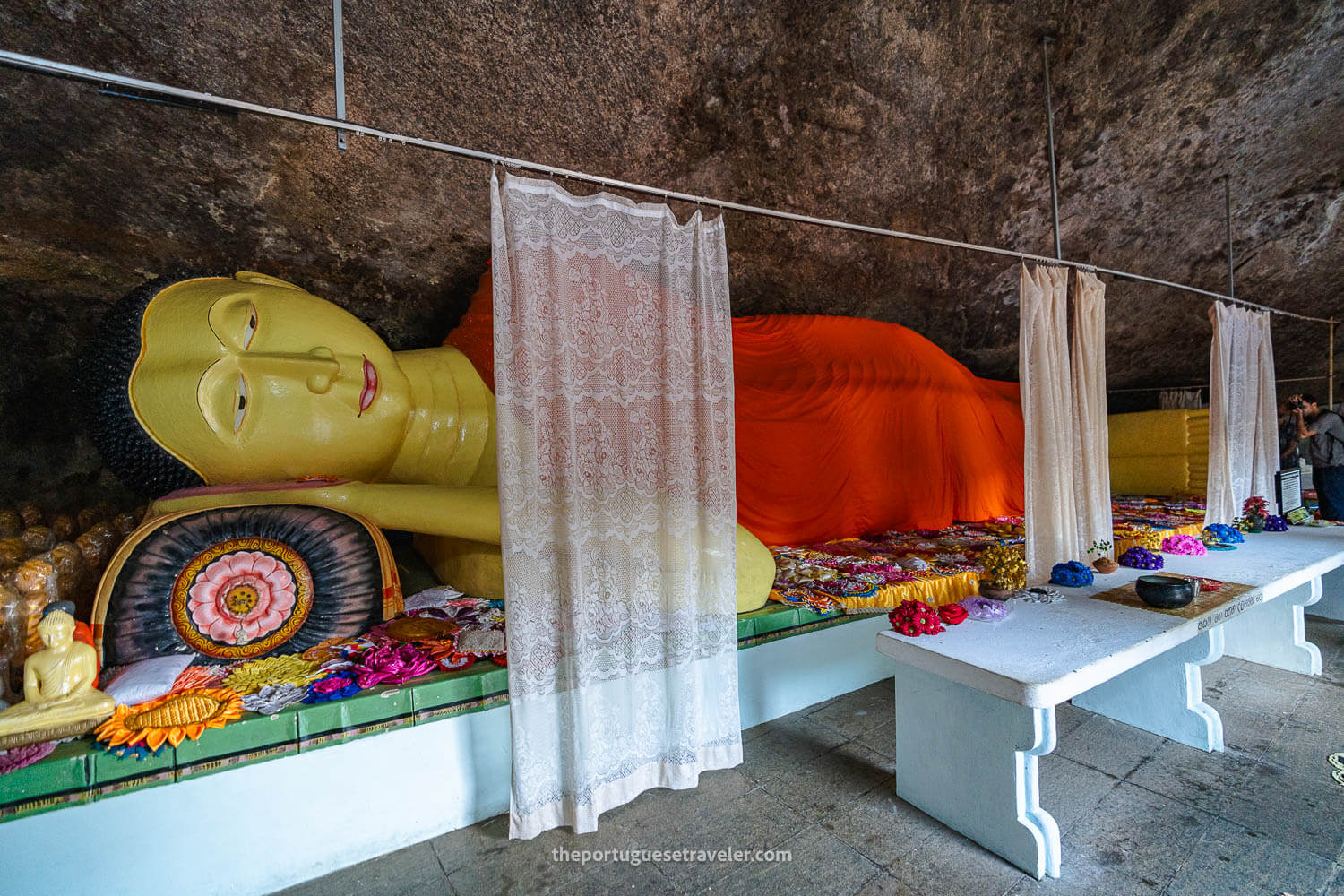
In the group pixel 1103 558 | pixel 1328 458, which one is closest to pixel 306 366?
pixel 1103 558

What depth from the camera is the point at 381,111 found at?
2.15 m

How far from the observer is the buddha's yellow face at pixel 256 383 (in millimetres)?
1831

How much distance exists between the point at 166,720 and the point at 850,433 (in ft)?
10.8

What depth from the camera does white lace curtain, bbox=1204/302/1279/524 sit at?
11.8ft

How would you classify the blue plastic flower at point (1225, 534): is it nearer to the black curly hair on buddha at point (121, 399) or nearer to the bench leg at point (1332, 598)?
the bench leg at point (1332, 598)

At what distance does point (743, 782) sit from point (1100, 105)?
3.92m

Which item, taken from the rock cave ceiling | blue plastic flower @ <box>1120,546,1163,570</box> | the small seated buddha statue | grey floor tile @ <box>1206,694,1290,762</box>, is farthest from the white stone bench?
the rock cave ceiling

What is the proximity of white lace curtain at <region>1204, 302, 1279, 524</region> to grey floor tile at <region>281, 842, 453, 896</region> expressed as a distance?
469 cm

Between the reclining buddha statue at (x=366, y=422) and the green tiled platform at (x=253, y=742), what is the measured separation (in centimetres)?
51

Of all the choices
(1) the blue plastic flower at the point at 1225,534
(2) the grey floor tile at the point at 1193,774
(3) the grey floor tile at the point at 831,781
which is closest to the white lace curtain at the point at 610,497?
(3) the grey floor tile at the point at 831,781

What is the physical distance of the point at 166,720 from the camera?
54.1 inches

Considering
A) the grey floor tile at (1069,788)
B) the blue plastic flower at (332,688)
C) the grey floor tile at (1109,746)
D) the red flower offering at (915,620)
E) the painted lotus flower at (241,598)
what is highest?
the painted lotus flower at (241,598)

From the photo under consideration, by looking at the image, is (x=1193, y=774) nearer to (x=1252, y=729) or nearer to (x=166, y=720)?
(x=1252, y=729)

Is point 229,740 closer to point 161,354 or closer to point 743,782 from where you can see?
point 161,354
